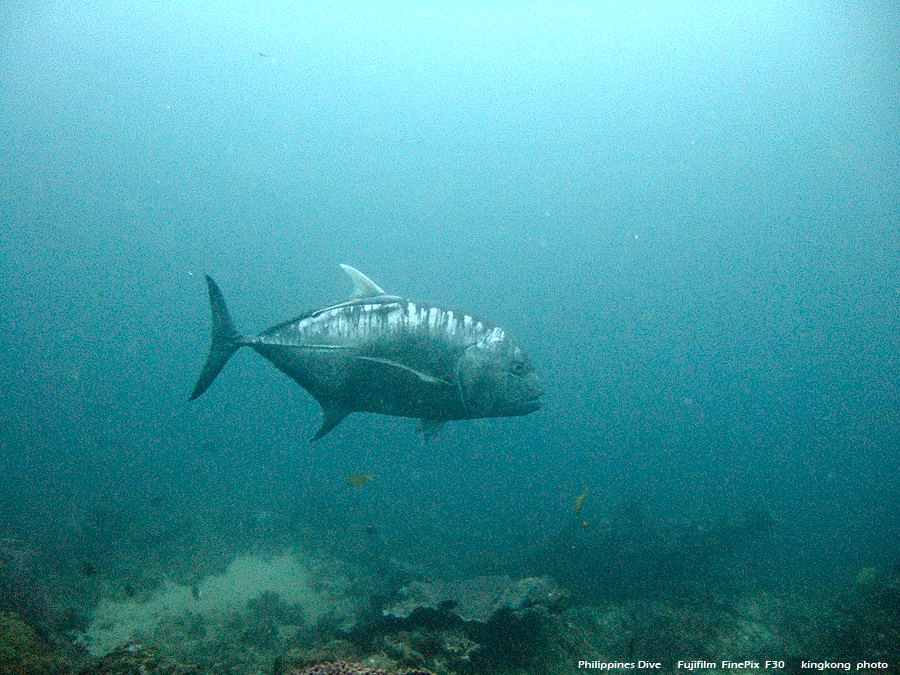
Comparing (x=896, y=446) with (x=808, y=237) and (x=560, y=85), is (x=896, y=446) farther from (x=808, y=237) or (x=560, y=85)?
(x=560, y=85)

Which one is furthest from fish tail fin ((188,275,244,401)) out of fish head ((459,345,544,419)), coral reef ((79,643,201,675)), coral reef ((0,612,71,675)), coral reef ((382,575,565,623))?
coral reef ((382,575,565,623))

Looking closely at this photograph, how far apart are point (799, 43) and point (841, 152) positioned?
118 ft

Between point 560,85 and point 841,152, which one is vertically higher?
point 560,85

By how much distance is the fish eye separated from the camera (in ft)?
12.7

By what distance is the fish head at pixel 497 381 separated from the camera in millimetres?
3785

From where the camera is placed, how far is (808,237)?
292 ft

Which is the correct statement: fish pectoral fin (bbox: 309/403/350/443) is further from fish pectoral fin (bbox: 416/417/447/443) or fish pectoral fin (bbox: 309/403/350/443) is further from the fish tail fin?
the fish tail fin

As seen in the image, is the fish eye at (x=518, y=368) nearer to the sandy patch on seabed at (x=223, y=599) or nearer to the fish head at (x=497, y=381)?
the fish head at (x=497, y=381)

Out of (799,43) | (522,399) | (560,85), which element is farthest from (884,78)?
(522,399)

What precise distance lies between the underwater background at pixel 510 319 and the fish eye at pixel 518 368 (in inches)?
63.7

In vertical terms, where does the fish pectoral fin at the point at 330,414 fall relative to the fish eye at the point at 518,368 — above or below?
below

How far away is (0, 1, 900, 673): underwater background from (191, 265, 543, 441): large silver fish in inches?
57.5

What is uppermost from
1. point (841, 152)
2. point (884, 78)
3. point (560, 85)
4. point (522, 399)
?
point (560, 85)

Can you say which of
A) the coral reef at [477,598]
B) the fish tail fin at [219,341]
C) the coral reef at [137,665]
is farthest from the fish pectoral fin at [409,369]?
the coral reef at [477,598]
